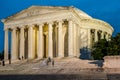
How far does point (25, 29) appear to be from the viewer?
3191 inches

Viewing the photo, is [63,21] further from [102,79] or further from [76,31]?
[102,79]

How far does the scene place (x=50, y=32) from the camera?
243 feet

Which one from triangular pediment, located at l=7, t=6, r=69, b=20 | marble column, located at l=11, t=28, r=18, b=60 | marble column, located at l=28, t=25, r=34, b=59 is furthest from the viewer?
marble column, located at l=11, t=28, r=18, b=60

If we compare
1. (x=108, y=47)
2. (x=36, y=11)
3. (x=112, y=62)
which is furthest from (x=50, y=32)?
(x=112, y=62)

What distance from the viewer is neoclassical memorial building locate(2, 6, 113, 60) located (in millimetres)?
72438

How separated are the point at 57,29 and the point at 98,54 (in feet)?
43.1

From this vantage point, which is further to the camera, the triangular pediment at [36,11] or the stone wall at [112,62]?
the triangular pediment at [36,11]

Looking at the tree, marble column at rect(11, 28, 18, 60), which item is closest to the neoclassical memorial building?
marble column at rect(11, 28, 18, 60)

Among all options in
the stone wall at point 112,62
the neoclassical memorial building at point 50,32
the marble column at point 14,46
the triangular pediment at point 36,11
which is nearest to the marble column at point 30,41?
the neoclassical memorial building at point 50,32

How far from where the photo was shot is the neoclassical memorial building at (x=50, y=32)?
→ 238 ft

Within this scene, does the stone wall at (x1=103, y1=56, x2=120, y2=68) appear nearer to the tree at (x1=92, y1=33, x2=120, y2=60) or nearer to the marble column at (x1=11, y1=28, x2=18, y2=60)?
the tree at (x1=92, y1=33, x2=120, y2=60)

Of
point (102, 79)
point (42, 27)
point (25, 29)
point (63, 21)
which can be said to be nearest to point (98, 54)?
point (63, 21)

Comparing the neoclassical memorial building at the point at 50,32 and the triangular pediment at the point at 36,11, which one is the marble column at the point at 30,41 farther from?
the triangular pediment at the point at 36,11

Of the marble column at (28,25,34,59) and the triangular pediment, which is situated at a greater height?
the triangular pediment
